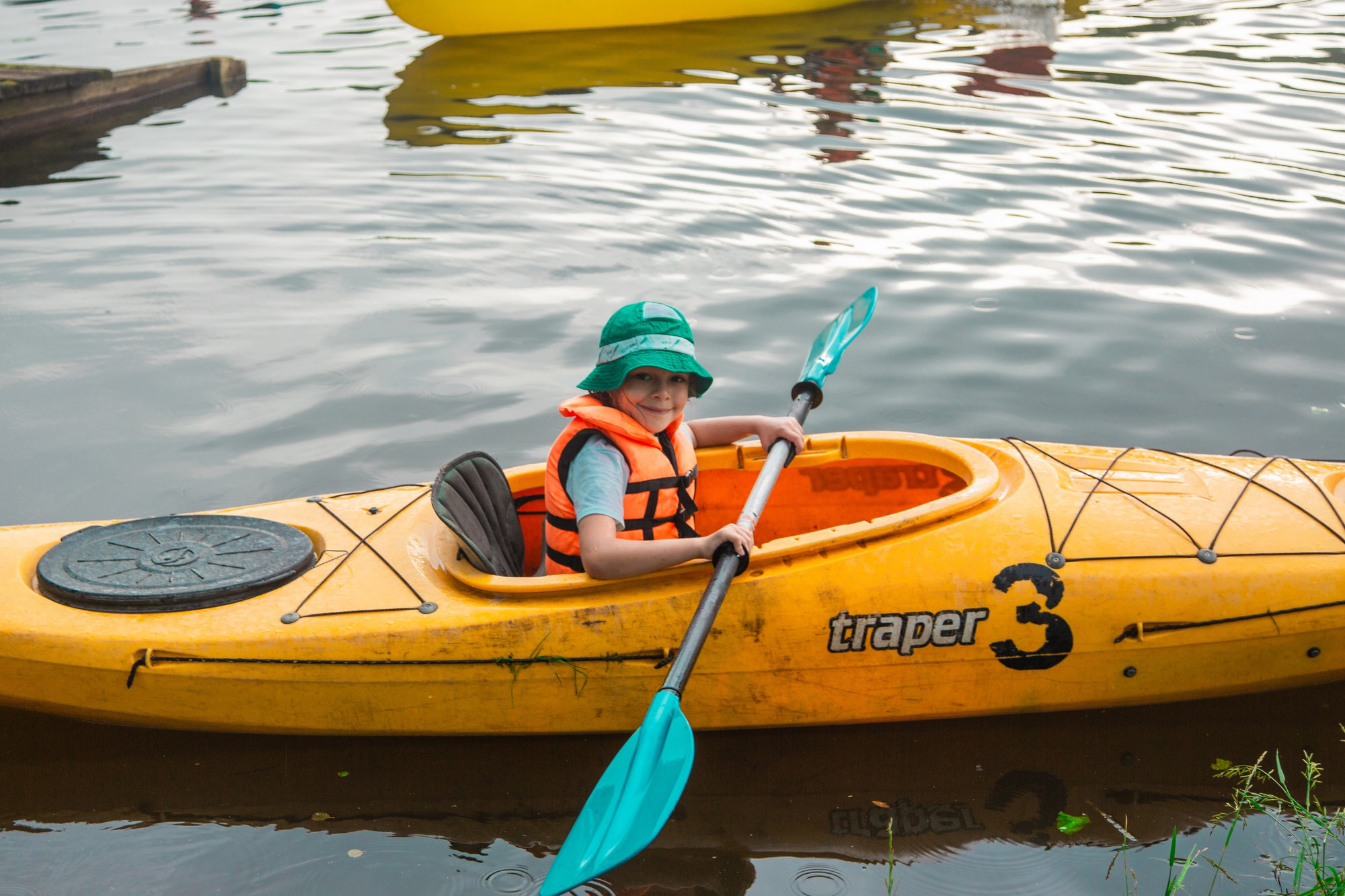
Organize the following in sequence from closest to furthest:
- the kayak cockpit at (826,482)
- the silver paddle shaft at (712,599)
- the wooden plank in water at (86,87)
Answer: the silver paddle shaft at (712,599)
the kayak cockpit at (826,482)
the wooden plank in water at (86,87)

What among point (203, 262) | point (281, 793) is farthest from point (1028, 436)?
point (203, 262)

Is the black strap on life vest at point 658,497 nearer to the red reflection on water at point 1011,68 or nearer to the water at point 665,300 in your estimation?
the water at point 665,300

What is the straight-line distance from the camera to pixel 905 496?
3516mm

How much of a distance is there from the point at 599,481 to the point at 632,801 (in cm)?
79

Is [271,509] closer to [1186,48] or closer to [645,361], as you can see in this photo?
[645,361]

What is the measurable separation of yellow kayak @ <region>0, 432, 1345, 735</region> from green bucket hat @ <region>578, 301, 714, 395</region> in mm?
505

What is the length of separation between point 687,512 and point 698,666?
41cm

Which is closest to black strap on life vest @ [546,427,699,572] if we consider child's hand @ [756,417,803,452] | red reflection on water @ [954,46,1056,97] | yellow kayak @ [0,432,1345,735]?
yellow kayak @ [0,432,1345,735]

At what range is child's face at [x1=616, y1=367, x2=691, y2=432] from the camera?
9.55 feet

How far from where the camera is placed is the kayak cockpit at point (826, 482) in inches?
132

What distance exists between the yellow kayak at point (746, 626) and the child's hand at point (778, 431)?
1.18 ft

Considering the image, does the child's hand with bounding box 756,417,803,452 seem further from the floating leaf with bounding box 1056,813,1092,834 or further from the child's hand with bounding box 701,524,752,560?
the floating leaf with bounding box 1056,813,1092,834

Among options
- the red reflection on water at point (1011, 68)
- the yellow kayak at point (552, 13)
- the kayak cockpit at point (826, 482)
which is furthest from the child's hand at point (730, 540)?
the yellow kayak at point (552, 13)

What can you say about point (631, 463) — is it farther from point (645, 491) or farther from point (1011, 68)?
point (1011, 68)
